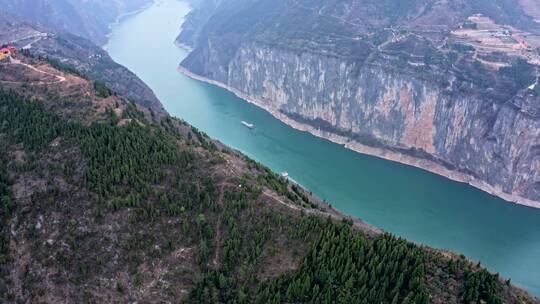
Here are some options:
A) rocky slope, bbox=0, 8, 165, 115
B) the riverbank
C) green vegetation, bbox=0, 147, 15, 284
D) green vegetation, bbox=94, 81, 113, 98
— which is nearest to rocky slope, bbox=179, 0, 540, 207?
the riverbank

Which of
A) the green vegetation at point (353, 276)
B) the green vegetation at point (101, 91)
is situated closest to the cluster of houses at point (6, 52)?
the green vegetation at point (101, 91)

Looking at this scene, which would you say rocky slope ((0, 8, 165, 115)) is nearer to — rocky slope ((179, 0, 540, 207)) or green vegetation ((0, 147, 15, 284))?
rocky slope ((179, 0, 540, 207))

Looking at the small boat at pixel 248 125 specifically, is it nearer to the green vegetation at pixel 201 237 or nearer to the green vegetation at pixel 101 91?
the green vegetation at pixel 101 91

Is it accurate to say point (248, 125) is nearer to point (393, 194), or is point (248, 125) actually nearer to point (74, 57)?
point (393, 194)

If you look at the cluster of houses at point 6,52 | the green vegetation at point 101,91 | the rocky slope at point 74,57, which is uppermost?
the cluster of houses at point 6,52

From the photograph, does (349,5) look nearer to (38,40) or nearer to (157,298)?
(38,40)

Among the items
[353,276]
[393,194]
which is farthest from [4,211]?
[393,194]

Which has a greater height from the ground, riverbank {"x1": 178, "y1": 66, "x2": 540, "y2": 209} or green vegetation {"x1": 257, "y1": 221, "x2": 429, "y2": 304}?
green vegetation {"x1": 257, "y1": 221, "x2": 429, "y2": 304}
